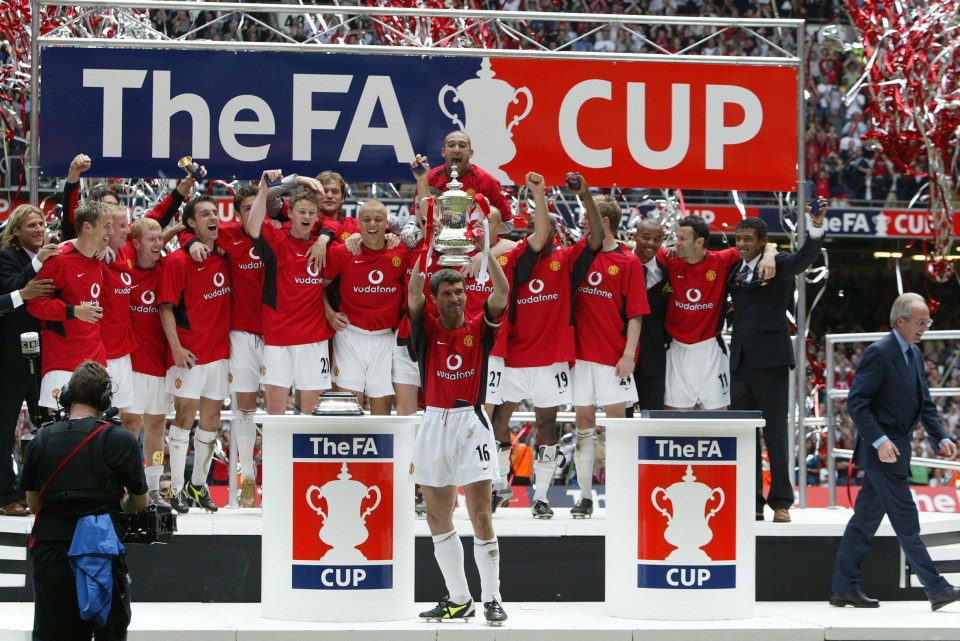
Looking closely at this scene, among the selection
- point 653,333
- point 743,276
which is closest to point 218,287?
point 653,333

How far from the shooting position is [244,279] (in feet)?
32.9

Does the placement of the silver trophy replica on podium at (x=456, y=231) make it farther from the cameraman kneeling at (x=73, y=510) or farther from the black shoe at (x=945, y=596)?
the black shoe at (x=945, y=596)

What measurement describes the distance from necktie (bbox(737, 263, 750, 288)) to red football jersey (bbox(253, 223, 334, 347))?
9.80 feet

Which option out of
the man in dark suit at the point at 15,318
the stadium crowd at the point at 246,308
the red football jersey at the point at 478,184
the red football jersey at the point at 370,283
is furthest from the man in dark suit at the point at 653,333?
the man in dark suit at the point at 15,318

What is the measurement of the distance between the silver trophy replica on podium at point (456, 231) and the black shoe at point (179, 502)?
9.79 ft

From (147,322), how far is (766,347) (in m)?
4.45

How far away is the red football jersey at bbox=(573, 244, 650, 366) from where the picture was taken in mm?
9945

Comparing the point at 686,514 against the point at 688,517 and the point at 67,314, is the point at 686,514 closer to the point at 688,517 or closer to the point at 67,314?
the point at 688,517

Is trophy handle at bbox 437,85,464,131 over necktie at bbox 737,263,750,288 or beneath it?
over

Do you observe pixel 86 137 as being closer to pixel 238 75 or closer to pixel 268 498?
pixel 238 75

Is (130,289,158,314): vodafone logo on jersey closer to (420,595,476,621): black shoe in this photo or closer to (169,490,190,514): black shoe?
(169,490,190,514): black shoe

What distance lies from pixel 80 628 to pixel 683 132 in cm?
647

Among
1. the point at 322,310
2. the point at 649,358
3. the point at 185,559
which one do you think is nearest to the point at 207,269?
the point at 322,310

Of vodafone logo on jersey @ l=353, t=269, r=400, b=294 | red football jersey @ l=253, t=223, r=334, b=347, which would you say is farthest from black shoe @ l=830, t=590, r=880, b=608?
red football jersey @ l=253, t=223, r=334, b=347
